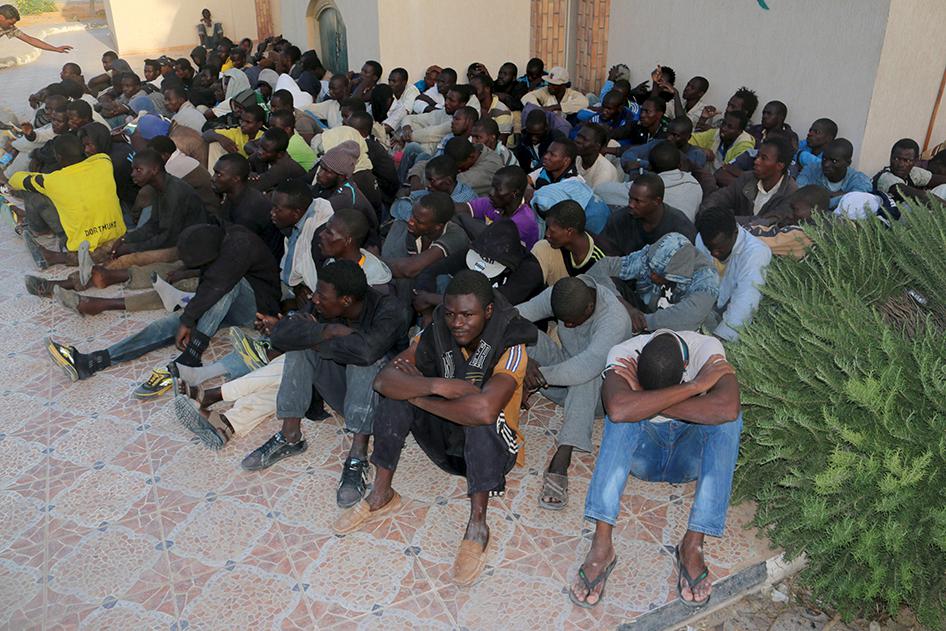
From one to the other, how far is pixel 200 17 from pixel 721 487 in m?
18.8

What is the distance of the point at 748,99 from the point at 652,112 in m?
0.99

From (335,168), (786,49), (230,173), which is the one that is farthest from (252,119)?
(786,49)

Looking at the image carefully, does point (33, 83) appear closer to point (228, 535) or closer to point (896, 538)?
point (228, 535)

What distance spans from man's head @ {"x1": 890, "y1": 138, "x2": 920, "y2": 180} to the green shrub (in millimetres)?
27915

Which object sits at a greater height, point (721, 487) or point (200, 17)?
point (200, 17)

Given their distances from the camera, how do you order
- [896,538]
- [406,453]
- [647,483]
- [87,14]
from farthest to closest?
1. [87,14]
2. [406,453]
3. [647,483]
4. [896,538]

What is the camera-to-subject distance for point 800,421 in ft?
9.77

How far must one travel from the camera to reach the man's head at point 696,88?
7980mm

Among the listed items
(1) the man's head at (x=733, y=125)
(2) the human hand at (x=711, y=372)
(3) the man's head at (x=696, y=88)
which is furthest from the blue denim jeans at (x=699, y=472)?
(3) the man's head at (x=696, y=88)

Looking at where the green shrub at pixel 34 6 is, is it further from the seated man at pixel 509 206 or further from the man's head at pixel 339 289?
the man's head at pixel 339 289

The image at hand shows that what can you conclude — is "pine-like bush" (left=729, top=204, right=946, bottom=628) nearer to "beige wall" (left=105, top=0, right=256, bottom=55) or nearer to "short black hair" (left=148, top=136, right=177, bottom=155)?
"short black hair" (left=148, top=136, right=177, bottom=155)

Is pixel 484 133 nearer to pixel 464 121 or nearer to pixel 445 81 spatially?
pixel 464 121

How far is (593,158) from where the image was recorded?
233 inches

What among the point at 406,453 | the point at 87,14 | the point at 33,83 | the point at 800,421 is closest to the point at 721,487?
the point at 800,421
